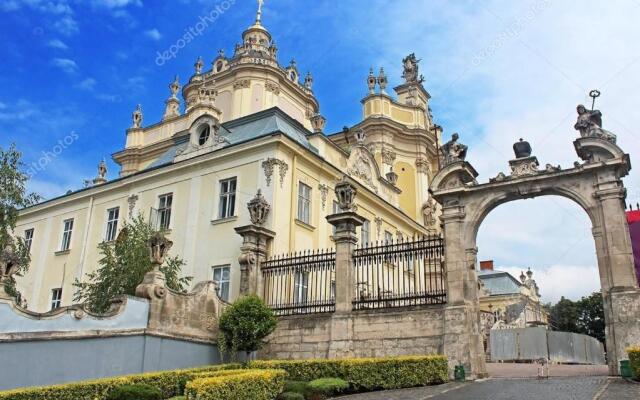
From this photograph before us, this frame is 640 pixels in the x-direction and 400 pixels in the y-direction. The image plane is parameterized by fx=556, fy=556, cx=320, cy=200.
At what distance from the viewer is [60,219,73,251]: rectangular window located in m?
29.7

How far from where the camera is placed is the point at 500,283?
56.2m

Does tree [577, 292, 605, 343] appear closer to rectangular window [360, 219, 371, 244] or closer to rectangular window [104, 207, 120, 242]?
rectangular window [360, 219, 371, 244]

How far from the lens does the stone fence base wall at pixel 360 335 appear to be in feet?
51.5

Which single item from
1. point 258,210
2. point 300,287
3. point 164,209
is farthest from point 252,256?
point 164,209

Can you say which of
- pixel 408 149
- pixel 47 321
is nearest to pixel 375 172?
pixel 408 149

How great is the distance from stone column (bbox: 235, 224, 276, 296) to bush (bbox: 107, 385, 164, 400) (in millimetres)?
7459

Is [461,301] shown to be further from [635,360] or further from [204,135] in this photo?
[204,135]

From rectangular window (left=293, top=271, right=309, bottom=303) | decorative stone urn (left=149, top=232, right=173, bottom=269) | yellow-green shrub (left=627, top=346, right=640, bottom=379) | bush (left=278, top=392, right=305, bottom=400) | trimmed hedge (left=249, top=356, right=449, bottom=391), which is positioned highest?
decorative stone urn (left=149, top=232, right=173, bottom=269)

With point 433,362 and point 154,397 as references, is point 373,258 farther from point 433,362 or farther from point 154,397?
point 154,397

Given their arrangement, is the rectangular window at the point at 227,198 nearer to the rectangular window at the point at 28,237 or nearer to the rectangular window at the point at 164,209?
the rectangular window at the point at 164,209

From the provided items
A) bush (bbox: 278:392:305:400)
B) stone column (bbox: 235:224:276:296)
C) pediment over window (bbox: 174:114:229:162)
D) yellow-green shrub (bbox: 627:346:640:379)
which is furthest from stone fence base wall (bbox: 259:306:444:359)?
pediment over window (bbox: 174:114:229:162)

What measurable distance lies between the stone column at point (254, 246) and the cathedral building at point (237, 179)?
3.31 feet

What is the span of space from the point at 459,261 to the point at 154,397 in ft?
29.4

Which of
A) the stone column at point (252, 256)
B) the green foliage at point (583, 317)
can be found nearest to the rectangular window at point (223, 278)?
the stone column at point (252, 256)
